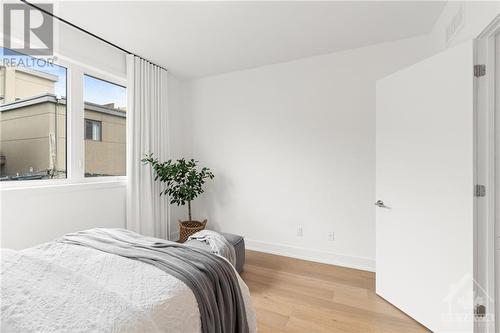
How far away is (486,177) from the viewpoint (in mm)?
1462

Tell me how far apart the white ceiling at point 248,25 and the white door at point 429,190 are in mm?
665

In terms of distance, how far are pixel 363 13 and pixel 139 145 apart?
291cm

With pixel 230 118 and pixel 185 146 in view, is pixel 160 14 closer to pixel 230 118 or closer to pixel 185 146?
pixel 230 118

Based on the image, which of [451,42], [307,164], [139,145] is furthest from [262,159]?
[451,42]

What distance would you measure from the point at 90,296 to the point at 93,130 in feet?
7.71

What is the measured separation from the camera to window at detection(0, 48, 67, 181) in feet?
6.86

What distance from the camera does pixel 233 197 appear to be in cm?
347

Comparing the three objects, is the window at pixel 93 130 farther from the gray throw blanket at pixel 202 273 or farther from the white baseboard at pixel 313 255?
the white baseboard at pixel 313 255

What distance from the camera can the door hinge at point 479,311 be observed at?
146 centimetres

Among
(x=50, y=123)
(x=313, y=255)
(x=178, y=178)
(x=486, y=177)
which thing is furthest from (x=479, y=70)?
(x=50, y=123)

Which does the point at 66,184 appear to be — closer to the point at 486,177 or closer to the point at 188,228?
the point at 188,228

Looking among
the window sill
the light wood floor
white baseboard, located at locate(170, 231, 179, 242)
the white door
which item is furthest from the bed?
white baseboard, located at locate(170, 231, 179, 242)

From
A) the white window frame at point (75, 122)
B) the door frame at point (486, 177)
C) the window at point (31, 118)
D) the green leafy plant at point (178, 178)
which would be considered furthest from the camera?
the green leafy plant at point (178, 178)

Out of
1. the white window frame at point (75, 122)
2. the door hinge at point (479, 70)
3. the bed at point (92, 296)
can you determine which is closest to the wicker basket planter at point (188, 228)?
the white window frame at point (75, 122)
